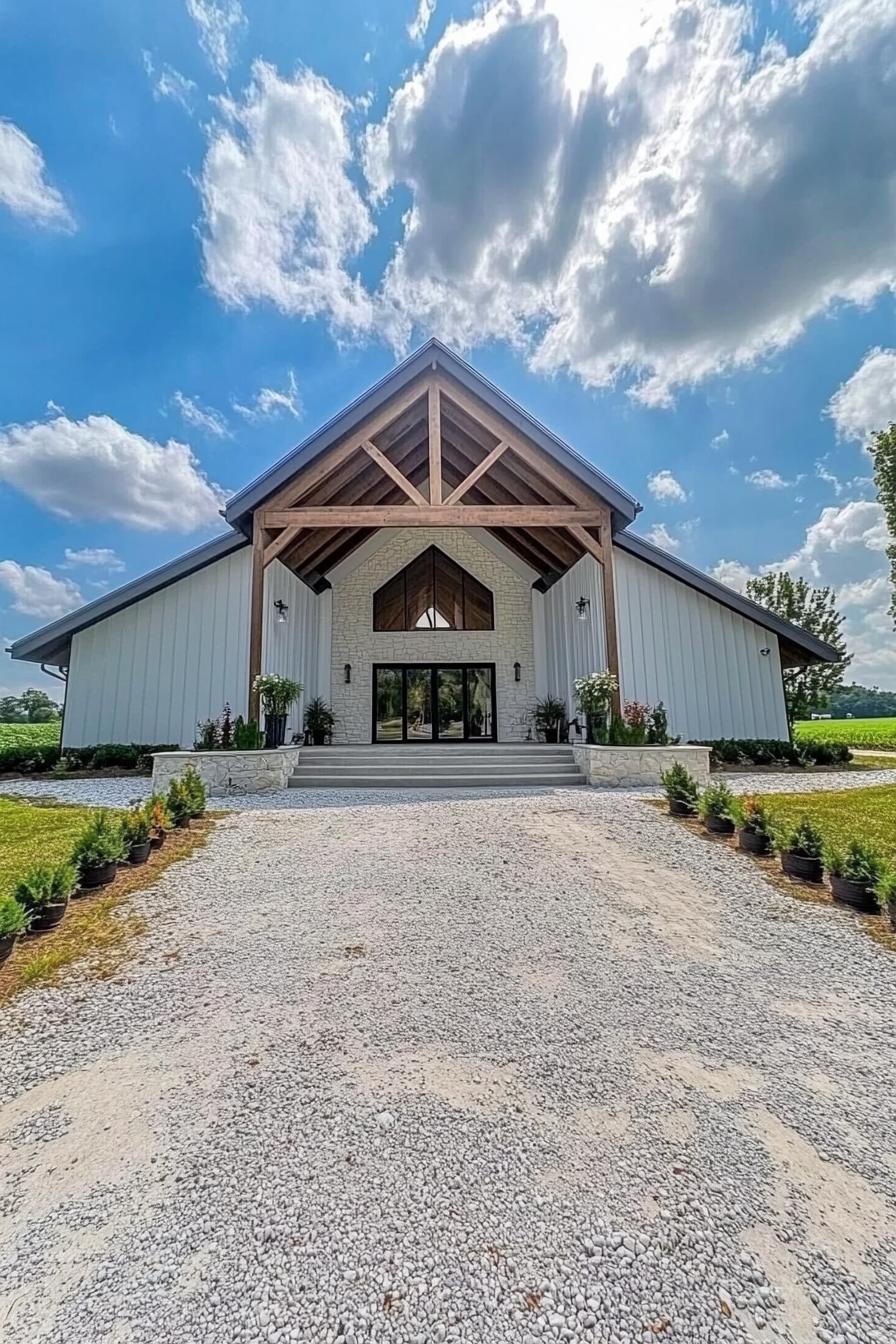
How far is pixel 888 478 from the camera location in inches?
666

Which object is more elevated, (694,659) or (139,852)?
(694,659)

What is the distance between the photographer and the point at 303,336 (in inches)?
552

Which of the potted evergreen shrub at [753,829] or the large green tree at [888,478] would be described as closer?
the potted evergreen shrub at [753,829]

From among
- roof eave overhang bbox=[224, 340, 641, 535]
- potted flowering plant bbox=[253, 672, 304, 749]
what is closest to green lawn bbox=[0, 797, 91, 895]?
potted flowering plant bbox=[253, 672, 304, 749]

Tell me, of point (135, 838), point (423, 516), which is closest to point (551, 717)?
point (423, 516)

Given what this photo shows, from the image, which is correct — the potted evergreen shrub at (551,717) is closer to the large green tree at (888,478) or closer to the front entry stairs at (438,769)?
the front entry stairs at (438,769)

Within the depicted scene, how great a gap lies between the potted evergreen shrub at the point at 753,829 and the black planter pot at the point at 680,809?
0.90 m

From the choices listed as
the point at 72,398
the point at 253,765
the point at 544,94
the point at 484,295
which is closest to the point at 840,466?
the point at 484,295

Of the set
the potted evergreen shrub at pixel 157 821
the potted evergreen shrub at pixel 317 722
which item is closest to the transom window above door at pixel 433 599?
the potted evergreen shrub at pixel 317 722

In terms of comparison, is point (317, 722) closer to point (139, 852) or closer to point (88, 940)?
point (139, 852)

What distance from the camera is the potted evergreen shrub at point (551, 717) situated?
42.5 ft

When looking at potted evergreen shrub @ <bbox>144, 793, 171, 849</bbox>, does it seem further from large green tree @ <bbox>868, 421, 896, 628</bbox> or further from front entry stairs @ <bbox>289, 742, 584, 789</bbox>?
large green tree @ <bbox>868, 421, 896, 628</bbox>

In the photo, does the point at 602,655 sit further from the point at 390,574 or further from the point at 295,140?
the point at 295,140

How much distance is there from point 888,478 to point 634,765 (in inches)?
596
